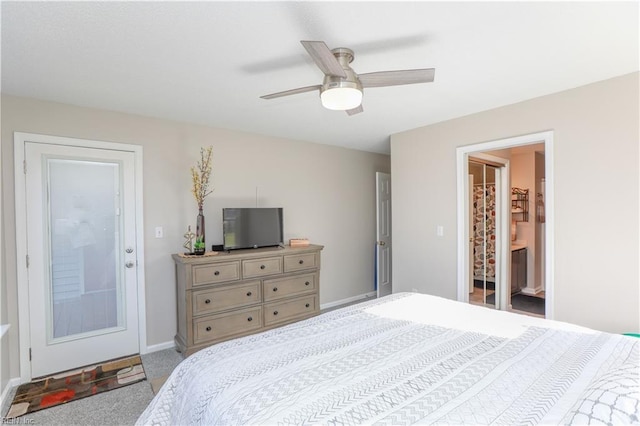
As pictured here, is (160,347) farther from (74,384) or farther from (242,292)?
(242,292)

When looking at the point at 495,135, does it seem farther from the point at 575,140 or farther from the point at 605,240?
the point at 605,240

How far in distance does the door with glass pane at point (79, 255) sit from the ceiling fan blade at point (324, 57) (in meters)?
2.37

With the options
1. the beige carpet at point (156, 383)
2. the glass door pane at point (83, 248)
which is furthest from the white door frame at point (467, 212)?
the glass door pane at point (83, 248)

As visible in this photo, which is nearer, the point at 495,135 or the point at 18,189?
the point at 18,189

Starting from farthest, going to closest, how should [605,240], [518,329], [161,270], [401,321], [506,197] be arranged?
[506,197]
[161,270]
[605,240]
[401,321]
[518,329]

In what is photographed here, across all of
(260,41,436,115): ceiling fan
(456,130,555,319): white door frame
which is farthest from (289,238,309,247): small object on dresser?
(260,41,436,115): ceiling fan

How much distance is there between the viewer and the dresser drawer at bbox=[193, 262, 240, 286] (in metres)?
2.94

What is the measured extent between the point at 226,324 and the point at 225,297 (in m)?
0.27

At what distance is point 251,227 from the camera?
3.50 metres

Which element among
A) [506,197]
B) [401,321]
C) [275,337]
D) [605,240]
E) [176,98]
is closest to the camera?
[275,337]

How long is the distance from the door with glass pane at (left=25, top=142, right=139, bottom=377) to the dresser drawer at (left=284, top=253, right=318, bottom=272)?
59.1 inches

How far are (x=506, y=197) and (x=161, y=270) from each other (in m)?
4.16

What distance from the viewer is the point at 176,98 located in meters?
2.63

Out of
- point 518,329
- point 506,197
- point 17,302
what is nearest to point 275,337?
point 518,329
